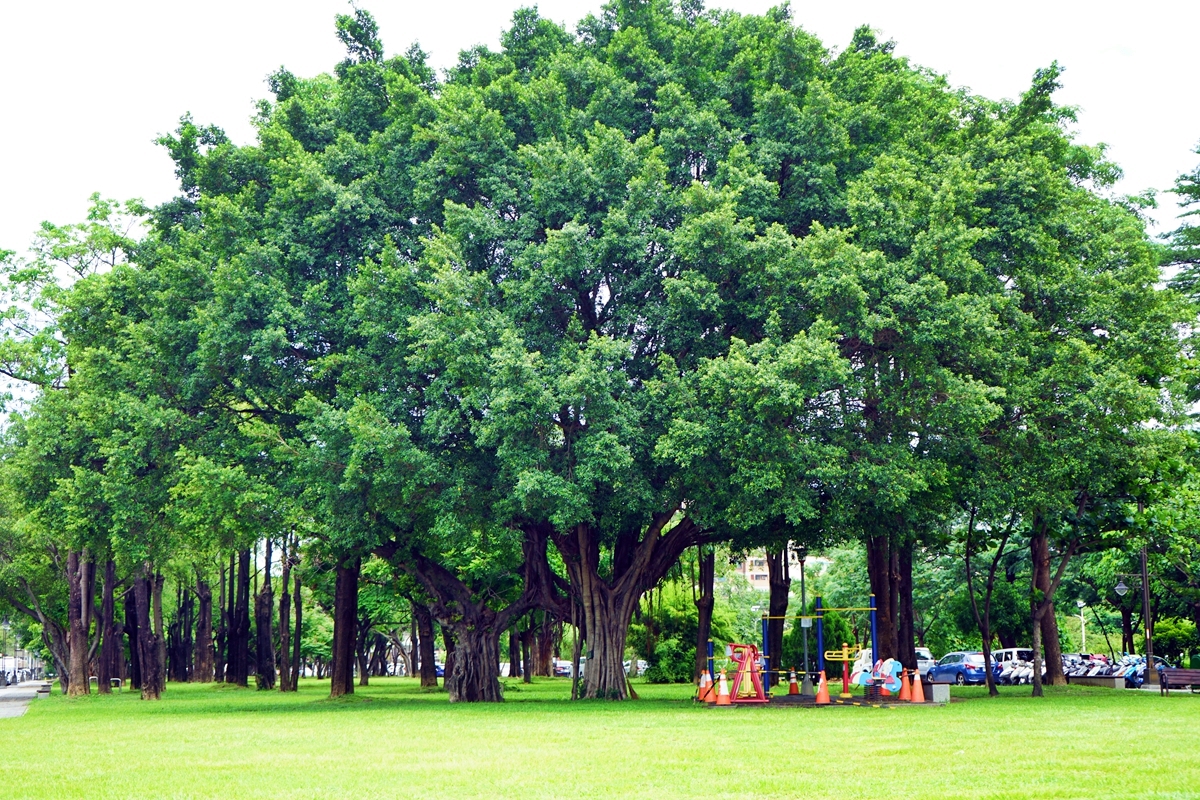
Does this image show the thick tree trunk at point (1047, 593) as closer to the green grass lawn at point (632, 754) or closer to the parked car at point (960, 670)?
the parked car at point (960, 670)

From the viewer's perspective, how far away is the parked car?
147 ft

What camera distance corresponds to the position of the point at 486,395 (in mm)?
26391

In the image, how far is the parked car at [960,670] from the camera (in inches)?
1762

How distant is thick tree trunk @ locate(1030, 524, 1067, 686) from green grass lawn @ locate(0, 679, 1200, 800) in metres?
7.29

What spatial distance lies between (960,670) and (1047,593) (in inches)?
468

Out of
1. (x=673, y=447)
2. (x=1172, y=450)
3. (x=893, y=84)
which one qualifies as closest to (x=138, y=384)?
(x=673, y=447)

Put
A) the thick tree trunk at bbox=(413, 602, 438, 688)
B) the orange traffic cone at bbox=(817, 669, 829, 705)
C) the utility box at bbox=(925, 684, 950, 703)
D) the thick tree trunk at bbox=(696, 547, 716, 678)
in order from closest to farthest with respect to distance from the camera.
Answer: the orange traffic cone at bbox=(817, 669, 829, 705) < the utility box at bbox=(925, 684, 950, 703) < the thick tree trunk at bbox=(696, 547, 716, 678) < the thick tree trunk at bbox=(413, 602, 438, 688)

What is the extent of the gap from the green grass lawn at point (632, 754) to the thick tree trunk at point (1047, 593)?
729 centimetres

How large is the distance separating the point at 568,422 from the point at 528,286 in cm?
327

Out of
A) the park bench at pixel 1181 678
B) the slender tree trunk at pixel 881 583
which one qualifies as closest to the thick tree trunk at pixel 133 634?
the slender tree trunk at pixel 881 583

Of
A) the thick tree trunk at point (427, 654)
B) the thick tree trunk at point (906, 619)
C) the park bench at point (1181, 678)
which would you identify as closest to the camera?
the park bench at point (1181, 678)

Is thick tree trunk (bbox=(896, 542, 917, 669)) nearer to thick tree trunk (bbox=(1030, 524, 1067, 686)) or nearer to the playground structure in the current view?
thick tree trunk (bbox=(1030, 524, 1067, 686))

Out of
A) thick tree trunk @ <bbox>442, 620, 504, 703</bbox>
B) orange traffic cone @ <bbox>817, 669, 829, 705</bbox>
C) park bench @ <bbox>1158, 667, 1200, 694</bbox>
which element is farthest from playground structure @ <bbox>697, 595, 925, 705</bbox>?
thick tree trunk @ <bbox>442, 620, 504, 703</bbox>

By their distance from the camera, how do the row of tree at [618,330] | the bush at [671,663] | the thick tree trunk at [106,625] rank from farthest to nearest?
the bush at [671,663] → the thick tree trunk at [106,625] → the row of tree at [618,330]
